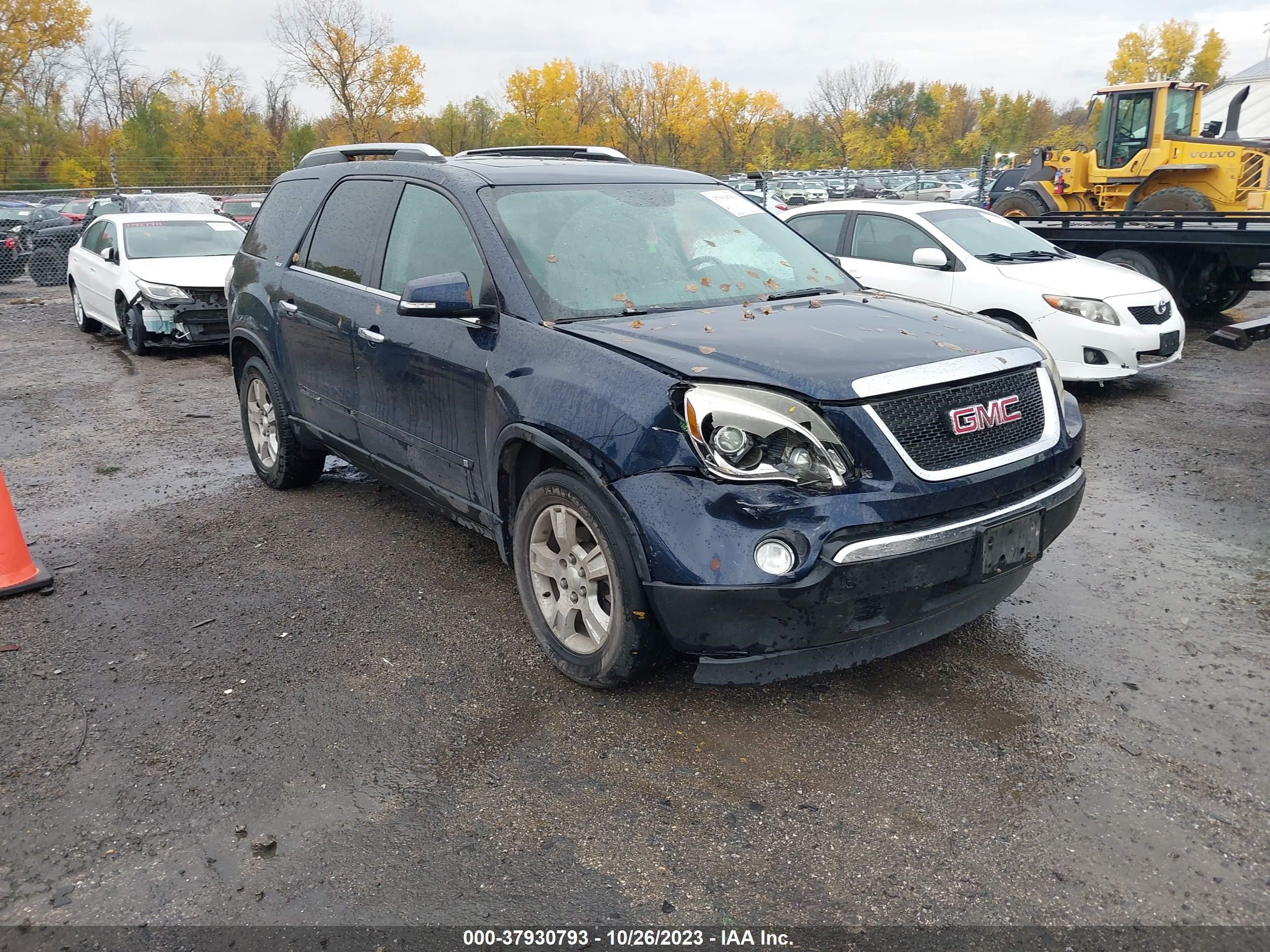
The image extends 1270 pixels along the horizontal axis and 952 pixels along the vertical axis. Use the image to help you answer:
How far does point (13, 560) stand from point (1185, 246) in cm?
1170

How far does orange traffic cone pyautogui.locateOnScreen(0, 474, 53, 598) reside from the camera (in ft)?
14.9

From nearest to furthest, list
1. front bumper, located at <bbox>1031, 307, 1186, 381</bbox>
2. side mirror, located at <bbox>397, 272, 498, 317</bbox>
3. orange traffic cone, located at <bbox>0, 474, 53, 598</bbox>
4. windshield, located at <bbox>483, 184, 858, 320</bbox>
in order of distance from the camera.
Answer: side mirror, located at <bbox>397, 272, 498, 317</bbox> → windshield, located at <bbox>483, 184, 858, 320</bbox> → orange traffic cone, located at <bbox>0, 474, 53, 598</bbox> → front bumper, located at <bbox>1031, 307, 1186, 381</bbox>

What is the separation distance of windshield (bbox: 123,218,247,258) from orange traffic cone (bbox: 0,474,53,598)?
8.04 metres

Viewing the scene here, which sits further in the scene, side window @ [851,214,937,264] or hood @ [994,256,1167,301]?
side window @ [851,214,937,264]

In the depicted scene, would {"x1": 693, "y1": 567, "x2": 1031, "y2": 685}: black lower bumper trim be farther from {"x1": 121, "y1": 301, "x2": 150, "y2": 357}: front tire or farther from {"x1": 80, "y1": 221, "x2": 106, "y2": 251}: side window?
{"x1": 80, "y1": 221, "x2": 106, "y2": 251}: side window

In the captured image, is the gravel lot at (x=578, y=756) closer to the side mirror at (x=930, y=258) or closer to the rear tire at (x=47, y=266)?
the side mirror at (x=930, y=258)

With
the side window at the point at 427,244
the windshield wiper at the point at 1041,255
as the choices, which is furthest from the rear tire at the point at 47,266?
the side window at the point at 427,244

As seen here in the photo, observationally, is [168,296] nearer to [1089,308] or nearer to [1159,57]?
[1089,308]

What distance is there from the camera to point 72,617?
4312mm

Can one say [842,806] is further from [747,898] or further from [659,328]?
[659,328]

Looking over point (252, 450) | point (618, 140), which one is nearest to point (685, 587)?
point (252, 450)

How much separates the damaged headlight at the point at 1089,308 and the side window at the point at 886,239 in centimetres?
127

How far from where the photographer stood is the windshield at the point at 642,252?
383 cm

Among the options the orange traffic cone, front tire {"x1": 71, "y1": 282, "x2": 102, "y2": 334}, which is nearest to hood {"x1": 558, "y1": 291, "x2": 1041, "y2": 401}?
the orange traffic cone
